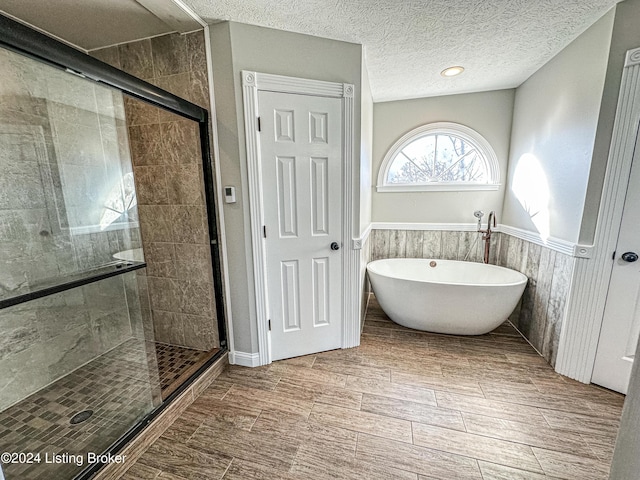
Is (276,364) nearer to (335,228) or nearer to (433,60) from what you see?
(335,228)

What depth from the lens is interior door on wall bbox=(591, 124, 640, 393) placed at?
5.10ft

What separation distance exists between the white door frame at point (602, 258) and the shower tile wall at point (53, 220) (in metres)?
3.18

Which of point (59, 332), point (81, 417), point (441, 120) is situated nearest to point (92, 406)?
point (81, 417)

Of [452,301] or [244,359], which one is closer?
[244,359]

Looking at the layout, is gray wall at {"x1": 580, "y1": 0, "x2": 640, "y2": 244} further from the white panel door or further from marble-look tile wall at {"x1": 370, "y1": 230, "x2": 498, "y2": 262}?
the white panel door

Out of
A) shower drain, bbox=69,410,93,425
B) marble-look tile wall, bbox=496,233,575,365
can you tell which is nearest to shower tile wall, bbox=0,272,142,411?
shower drain, bbox=69,410,93,425

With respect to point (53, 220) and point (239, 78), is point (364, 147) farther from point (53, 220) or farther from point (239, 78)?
point (53, 220)

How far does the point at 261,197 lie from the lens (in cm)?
183

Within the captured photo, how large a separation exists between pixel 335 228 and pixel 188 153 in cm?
121

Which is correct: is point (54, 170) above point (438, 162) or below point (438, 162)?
below

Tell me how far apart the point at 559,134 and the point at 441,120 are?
116cm

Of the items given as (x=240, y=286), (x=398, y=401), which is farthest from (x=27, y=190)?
(x=398, y=401)

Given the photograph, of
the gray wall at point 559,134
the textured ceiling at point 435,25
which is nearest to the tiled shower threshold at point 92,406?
the textured ceiling at point 435,25

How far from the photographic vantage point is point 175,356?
2025mm
